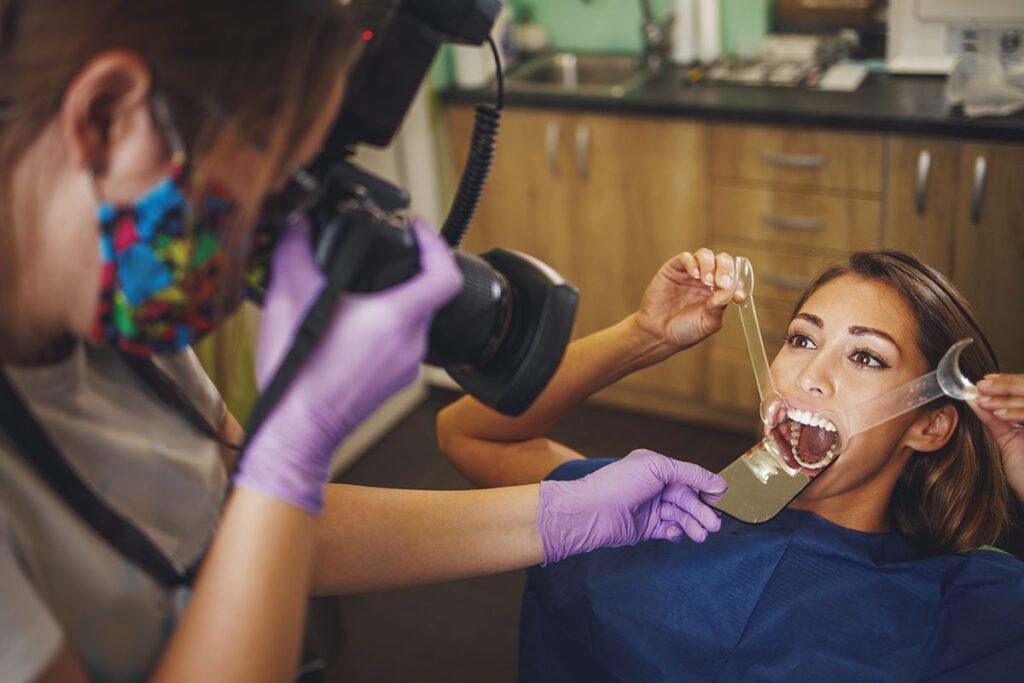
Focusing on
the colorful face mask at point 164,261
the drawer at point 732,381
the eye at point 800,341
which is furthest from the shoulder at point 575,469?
the drawer at point 732,381

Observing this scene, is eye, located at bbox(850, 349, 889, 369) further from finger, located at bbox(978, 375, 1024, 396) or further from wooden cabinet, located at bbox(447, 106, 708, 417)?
wooden cabinet, located at bbox(447, 106, 708, 417)

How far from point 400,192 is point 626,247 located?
222cm

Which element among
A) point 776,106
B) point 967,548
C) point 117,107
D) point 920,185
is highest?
point 117,107

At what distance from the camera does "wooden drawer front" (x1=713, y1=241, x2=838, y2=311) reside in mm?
2887

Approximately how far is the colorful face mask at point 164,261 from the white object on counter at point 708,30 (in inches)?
105

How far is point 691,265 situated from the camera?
1.50 metres

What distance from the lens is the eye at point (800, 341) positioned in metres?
1.50

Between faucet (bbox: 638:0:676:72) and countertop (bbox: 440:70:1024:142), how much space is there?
0.17 m

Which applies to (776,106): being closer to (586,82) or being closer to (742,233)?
(742,233)

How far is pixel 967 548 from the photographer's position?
144cm

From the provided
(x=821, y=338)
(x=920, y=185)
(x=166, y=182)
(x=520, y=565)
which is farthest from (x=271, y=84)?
(x=920, y=185)

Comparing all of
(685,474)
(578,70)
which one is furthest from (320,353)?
(578,70)

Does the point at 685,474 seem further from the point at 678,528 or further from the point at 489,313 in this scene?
the point at 489,313

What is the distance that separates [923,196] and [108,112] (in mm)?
2283
